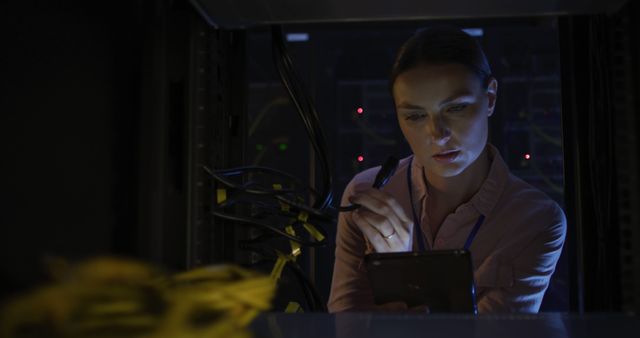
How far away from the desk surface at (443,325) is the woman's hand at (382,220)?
0.25 meters

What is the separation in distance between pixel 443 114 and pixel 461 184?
0.56ft

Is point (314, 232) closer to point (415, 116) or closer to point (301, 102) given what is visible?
point (301, 102)

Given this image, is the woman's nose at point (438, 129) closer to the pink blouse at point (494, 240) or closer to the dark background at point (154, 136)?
the pink blouse at point (494, 240)

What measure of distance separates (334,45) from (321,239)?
2.54ft

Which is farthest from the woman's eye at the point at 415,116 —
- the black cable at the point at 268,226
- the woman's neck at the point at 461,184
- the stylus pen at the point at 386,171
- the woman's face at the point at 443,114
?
the black cable at the point at 268,226

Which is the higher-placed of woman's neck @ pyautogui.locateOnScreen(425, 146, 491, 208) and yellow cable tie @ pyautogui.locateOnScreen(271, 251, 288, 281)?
woman's neck @ pyautogui.locateOnScreen(425, 146, 491, 208)

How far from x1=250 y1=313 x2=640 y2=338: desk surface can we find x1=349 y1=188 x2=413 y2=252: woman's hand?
0.25 m

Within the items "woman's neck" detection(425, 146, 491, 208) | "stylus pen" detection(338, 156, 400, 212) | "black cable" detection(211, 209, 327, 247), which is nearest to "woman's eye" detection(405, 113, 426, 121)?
"woman's neck" detection(425, 146, 491, 208)

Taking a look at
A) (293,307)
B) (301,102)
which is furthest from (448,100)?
(293,307)

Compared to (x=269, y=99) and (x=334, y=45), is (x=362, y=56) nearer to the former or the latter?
(x=334, y=45)

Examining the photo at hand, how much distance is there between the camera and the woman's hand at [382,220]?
76 centimetres

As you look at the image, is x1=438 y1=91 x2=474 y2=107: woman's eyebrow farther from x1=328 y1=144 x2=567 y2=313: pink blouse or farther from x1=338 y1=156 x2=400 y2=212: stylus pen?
x1=338 y1=156 x2=400 y2=212: stylus pen

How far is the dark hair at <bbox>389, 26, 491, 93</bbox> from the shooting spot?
0.93m

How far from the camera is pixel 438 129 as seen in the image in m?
0.87
